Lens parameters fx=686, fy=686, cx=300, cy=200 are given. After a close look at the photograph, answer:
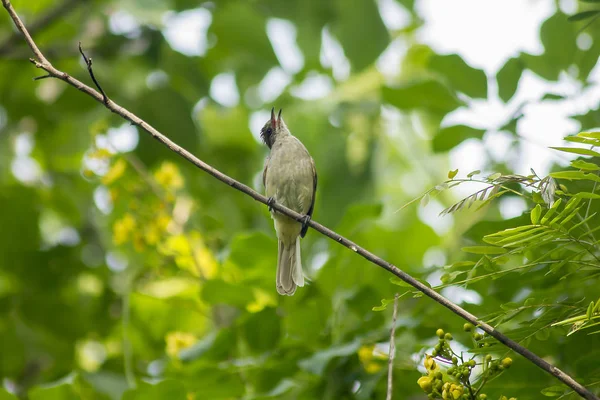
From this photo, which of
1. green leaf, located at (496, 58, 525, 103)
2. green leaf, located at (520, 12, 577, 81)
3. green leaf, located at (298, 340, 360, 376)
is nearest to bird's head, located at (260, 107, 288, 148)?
green leaf, located at (496, 58, 525, 103)

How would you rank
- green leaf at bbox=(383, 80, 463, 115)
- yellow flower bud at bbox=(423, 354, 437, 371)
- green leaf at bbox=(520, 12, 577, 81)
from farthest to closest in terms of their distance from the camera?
1. green leaf at bbox=(383, 80, 463, 115)
2. green leaf at bbox=(520, 12, 577, 81)
3. yellow flower bud at bbox=(423, 354, 437, 371)

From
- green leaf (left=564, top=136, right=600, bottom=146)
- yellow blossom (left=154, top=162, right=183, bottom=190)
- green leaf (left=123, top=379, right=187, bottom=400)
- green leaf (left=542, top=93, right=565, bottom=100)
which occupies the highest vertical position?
yellow blossom (left=154, top=162, right=183, bottom=190)

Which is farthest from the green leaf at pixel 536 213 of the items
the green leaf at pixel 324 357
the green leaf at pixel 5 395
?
the green leaf at pixel 5 395

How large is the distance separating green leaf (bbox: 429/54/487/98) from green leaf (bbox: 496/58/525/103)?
19cm

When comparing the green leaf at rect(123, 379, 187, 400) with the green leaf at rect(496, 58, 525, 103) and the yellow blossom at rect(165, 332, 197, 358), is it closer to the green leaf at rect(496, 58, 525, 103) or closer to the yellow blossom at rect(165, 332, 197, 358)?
the yellow blossom at rect(165, 332, 197, 358)

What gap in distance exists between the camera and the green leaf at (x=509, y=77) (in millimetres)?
3979

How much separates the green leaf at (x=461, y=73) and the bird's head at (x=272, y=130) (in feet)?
7.74

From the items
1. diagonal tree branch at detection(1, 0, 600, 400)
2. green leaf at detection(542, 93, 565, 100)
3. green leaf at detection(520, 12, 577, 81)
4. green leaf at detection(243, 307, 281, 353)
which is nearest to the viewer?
diagonal tree branch at detection(1, 0, 600, 400)

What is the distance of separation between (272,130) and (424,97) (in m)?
2.37

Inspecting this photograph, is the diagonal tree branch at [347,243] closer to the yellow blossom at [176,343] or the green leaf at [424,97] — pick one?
the green leaf at [424,97]

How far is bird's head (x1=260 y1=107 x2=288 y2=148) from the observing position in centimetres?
643

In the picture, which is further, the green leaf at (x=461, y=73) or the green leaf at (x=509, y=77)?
the green leaf at (x=461, y=73)

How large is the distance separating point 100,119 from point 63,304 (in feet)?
5.26

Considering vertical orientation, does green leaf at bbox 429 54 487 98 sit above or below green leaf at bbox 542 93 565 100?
above
